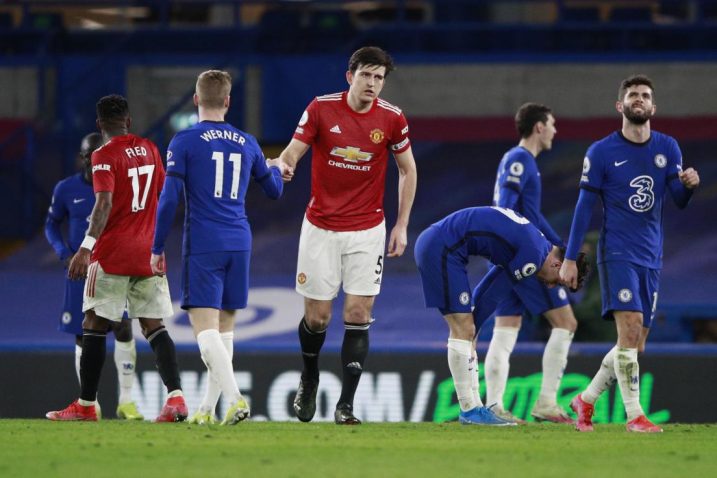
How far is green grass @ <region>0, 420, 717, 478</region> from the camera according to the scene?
6324 millimetres

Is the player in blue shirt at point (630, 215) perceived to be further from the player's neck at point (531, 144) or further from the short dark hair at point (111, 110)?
the short dark hair at point (111, 110)

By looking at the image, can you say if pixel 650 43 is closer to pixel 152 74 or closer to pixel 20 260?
pixel 152 74

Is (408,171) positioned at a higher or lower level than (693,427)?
higher

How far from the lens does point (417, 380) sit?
1235 centimetres

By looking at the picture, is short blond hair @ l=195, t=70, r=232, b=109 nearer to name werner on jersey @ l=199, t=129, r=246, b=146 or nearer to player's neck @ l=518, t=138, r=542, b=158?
name werner on jersey @ l=199, t=129, r=246, b=146

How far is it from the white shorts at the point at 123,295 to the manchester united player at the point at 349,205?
90 centimetres

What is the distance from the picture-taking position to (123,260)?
879 cm

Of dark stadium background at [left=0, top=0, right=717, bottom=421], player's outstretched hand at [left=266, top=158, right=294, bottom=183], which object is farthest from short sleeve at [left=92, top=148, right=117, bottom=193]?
dark stadium background at [left=0, top=0, right=717, bottom=421]

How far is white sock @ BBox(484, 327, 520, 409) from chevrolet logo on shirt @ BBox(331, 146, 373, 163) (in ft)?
7.40

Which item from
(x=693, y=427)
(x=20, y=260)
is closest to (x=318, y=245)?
(x=693, y=427)

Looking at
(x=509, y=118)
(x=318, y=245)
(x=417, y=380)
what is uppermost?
(x=509, y=118)

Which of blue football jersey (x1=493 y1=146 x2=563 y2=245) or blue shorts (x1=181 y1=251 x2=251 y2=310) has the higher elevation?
blue football jersey (x1=493 y1=146 x2=563 y2=245)

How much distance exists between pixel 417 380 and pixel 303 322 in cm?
355

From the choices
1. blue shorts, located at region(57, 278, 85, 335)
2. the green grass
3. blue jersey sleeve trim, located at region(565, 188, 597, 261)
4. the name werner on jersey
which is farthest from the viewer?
blue shorts, located at region(57, 278, 85, 335)
